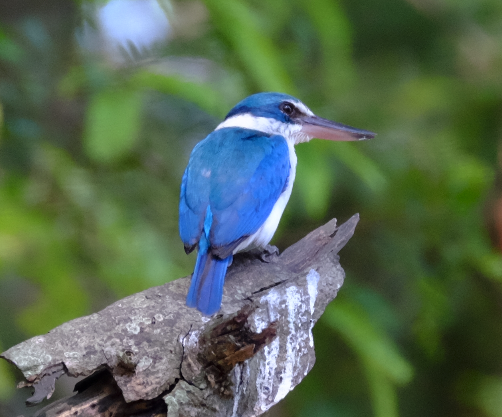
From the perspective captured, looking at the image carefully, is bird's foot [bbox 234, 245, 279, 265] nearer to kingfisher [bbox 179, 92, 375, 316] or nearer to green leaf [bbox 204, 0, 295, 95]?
kingfisher [bbox 179, 92, 375, 316]

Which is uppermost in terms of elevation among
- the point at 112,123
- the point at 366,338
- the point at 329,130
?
the point at 112,123

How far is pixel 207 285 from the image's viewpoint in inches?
62.9

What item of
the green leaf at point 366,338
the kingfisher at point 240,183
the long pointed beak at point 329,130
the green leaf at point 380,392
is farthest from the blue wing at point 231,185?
the green leaf at point 380,392

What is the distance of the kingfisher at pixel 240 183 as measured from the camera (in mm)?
1753

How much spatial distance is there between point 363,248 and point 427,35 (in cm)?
180

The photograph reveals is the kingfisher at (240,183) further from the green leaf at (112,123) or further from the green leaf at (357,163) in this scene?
the green leaf at (112,123)

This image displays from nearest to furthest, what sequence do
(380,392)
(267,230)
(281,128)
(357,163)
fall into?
(267,230)
(281,128)
(357,163)
(380,392)

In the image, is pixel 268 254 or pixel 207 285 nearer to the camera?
pixel 207 285

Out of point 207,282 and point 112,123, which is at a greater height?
point 112,123

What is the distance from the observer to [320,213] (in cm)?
288

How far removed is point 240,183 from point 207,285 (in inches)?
20.6

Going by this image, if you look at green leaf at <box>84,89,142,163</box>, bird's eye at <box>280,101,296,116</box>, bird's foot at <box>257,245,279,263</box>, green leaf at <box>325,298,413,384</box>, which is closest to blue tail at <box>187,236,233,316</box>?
bird's foot at <box>257,245,279,263</box>

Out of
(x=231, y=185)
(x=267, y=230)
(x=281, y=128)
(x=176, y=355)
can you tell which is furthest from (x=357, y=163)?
(x=176, y=355)

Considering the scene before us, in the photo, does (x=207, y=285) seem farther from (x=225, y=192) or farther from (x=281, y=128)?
(x=281, y=128)
